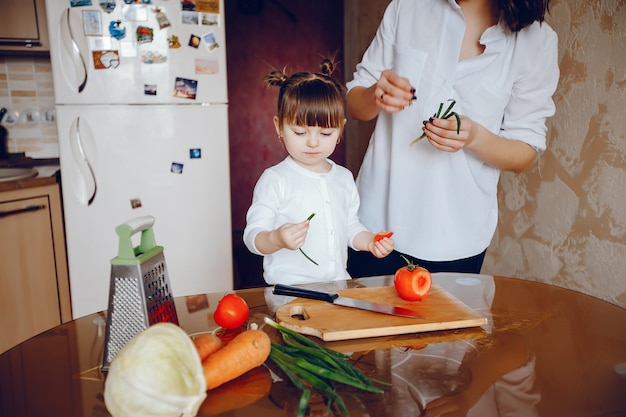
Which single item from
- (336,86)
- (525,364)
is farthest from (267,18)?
(525,364)

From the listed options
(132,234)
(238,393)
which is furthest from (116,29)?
(238,393)

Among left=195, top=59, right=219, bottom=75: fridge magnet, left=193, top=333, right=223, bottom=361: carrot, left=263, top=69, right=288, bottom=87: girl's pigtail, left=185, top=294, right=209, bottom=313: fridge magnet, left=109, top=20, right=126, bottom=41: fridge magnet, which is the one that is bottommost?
left=185, top=294, right=209, bottom=313: fridge magnet

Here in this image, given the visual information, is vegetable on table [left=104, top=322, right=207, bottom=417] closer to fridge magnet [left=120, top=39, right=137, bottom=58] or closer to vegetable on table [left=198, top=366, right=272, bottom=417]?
vegetable on table [left=198, top=366, right=272, bottom=417]

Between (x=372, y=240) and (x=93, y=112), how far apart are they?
5.80ft

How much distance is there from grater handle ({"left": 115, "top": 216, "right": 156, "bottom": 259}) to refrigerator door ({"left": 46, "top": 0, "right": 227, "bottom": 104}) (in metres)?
1.83

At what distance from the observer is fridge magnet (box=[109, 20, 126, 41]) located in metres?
2.48

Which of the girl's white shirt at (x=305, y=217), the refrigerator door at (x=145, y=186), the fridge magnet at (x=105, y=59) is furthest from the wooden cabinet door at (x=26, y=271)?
the girl's white shirt at (x=305, y=217)

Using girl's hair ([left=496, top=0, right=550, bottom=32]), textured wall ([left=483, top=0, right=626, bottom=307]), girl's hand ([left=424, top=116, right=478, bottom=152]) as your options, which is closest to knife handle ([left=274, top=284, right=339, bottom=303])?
girl's hand ([left=424, top=116, right=478, bottom=152])

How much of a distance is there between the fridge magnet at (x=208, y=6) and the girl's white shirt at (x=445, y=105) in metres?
1.31

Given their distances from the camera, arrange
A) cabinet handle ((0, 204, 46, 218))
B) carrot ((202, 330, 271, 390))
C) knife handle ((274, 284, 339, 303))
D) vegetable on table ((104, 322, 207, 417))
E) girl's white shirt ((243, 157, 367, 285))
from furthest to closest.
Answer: cabinet handle ((0, 204, 46, 218)), girl's white shirt ((243, 157, 367, 285)), knife handle ((274, 284, 339, 303)), carrot ((202, 330, 271, 390)), vegetable on table ((104, 322, 207, 417))

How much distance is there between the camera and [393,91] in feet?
4.41

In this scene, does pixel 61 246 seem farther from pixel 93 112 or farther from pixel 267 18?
pixel 267 18

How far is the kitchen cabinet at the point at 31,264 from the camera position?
96.6 inches

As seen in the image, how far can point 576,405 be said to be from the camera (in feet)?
2.49
